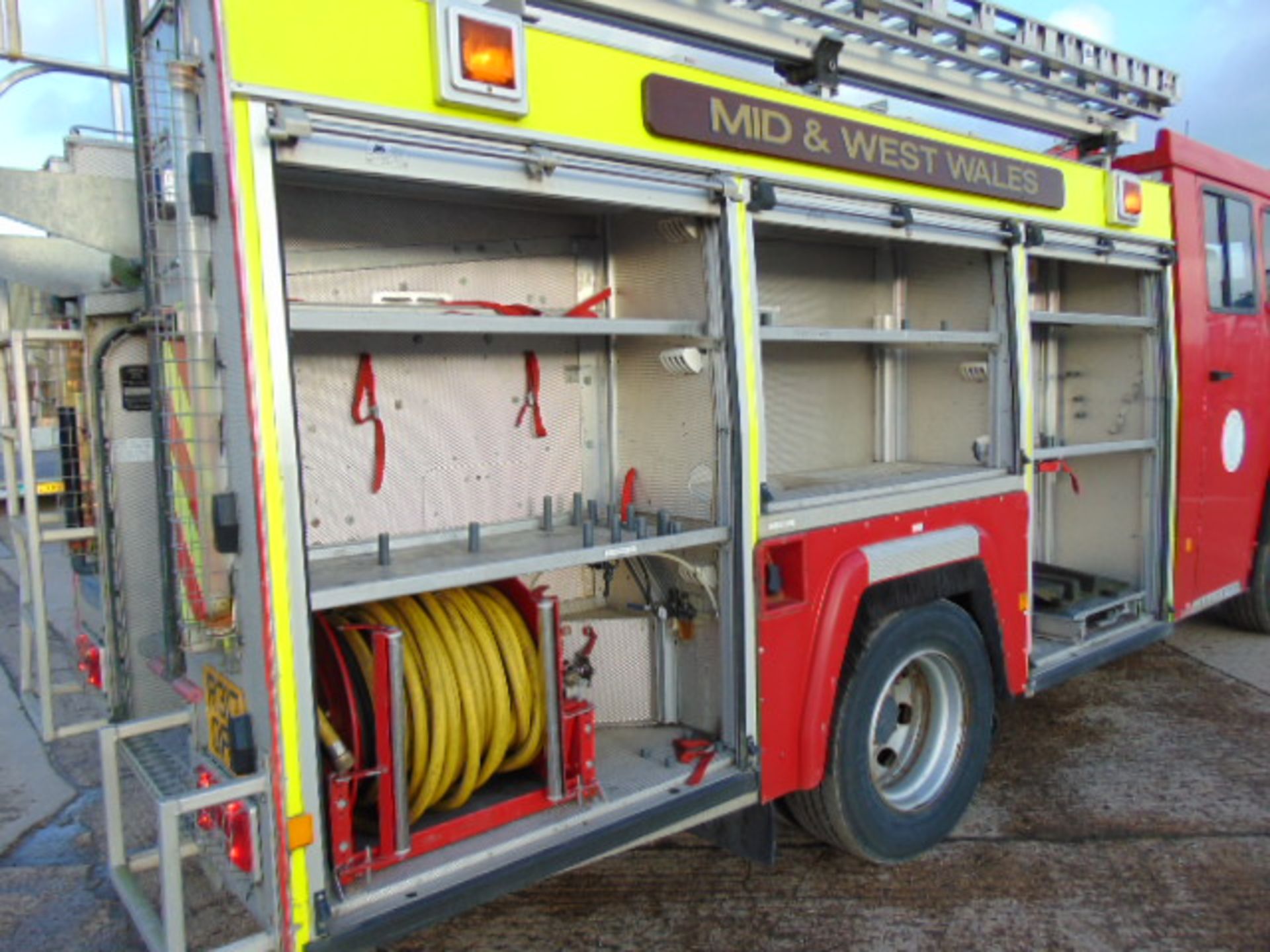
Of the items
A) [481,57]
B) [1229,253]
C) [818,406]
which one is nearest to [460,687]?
[481,57]

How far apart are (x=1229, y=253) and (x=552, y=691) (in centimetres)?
447

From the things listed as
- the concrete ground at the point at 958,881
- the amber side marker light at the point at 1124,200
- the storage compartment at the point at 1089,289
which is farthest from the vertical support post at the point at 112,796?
the amber side marker light at the point at 1124,200

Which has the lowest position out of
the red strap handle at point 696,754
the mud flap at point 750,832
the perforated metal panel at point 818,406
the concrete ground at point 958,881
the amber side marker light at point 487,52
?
the concrete ground at point 958,881

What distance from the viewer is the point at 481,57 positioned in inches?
94.8

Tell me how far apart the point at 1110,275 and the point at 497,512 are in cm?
343

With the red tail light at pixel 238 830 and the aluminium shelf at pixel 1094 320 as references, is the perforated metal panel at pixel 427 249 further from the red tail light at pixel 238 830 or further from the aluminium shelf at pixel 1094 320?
the aluminium shelf at pixel 1094 320

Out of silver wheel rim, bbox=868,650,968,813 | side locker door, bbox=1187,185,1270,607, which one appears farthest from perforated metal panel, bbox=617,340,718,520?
side locker door, bbox=1187,185,1270,607

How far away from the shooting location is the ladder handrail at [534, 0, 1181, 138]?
130 inches

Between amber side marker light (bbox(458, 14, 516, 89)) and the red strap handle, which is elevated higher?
amber side marker light (bbox(458, 14, 516, 89))

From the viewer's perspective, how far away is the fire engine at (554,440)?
2.21 metres

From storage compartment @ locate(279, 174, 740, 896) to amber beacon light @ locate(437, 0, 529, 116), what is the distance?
51cm

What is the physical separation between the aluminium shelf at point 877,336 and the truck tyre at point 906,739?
934mm

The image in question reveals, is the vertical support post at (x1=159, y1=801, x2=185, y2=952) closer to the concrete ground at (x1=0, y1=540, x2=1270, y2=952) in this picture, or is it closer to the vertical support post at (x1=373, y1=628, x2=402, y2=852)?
the vertical support post at (x1=373, y1=628, x2=402, y2=852)

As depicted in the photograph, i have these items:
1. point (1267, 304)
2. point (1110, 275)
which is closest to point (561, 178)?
point (1110, 275)
